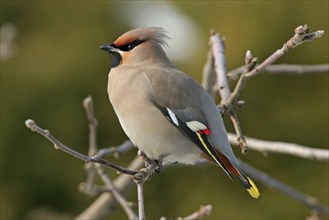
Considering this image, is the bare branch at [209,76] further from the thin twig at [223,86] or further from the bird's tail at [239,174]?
the bird's tail at [239,174]

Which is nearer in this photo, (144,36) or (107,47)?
(107,47)

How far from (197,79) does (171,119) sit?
427 cm

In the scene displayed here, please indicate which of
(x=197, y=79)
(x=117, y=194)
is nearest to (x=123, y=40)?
(x=117, y=194)

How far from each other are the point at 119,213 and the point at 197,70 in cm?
161

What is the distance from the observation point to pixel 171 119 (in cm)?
320

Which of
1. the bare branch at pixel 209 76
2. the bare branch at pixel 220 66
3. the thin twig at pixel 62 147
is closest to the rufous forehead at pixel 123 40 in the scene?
the bare branch at pixel 220 66

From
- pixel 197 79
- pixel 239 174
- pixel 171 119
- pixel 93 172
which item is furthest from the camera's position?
pixel 197 79

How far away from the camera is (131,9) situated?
9.26 m

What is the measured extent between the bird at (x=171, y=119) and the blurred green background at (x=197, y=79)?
3.75m

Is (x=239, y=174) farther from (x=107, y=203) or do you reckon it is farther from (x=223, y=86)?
(x=107, y=203)

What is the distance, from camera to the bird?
3164 mm

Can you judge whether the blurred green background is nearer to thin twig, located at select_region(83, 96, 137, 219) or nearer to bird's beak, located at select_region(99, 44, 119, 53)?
thin twig, located at select_region(83, 96, 137, 219)

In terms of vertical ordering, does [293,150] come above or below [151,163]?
below

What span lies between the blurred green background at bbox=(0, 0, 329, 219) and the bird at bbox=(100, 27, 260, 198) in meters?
3.75
